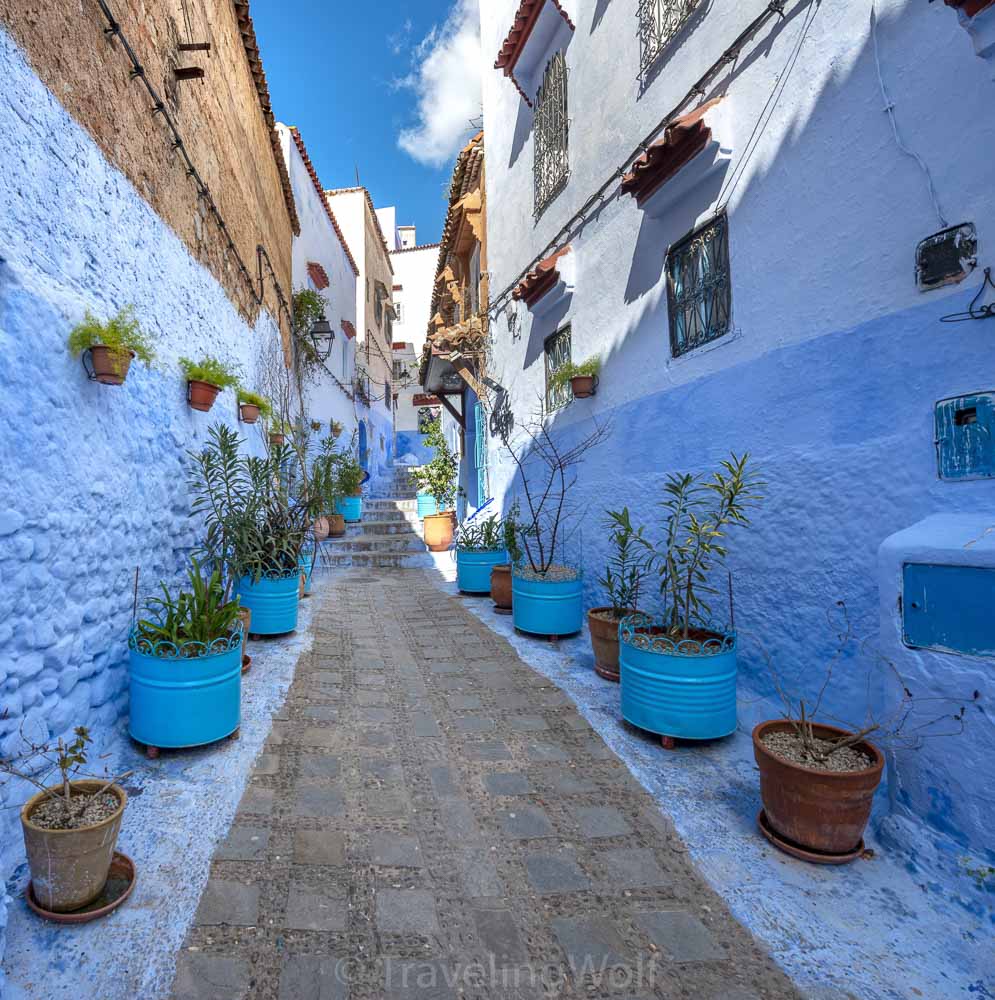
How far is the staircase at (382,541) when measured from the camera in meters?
9.33

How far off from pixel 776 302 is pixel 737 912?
2839mm

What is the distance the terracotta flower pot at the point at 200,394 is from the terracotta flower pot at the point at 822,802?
4155 millimetres

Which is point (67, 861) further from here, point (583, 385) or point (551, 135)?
point (551, 135)

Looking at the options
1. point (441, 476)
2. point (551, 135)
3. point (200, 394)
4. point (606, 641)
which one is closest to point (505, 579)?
point (606, 641)

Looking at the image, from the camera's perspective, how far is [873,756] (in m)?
2.26

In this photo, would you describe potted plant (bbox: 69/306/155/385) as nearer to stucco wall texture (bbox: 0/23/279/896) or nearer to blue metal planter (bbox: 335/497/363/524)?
stucco wall texture (bbox: 0/23/279/896)

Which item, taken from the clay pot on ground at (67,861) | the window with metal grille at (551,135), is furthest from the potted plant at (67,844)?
the window with metal grille at (551,135)

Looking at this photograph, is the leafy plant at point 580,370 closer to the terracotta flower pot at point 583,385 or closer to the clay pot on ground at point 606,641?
the terracotta flower pot at point 583,385

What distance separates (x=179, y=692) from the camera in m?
2.86

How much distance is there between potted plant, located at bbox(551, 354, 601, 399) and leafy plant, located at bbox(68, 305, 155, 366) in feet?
11.2

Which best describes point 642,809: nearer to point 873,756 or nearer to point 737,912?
point 737,912

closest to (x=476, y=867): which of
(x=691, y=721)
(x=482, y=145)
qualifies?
(x=691, y=721)

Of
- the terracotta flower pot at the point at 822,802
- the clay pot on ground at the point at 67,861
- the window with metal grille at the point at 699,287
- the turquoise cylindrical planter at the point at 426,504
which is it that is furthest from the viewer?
the turquoise cylindrical planter at the point at 426,504

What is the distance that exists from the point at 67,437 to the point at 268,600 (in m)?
2.54
